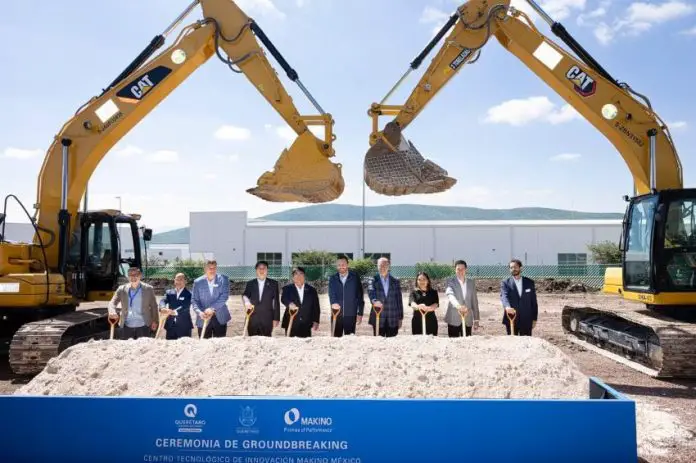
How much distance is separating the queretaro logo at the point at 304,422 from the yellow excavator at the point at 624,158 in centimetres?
510

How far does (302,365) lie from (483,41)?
628cm

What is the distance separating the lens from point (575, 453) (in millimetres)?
3590

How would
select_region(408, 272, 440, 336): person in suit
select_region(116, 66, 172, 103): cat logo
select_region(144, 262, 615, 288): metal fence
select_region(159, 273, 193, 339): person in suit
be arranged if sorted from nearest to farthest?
select_region(408, 272, 440, 336): person in suit < select_region(159, 273, 193, 339): person in suit < select_region(116, 66, 172, 103): cat logo < select_region(144, 262, 615, 288): metal fence

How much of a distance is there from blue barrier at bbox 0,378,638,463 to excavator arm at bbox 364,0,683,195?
16.7ft

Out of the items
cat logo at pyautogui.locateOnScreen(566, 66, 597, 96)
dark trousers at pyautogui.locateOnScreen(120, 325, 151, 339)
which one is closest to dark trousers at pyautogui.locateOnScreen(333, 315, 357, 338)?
dark trousers at pyautogui.locateOnScreen(120, 325, 151, 339)

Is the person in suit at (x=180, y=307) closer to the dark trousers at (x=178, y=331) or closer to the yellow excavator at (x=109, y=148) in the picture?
the dark trousers at (x=178, y=331)

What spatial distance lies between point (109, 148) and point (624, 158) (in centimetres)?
827

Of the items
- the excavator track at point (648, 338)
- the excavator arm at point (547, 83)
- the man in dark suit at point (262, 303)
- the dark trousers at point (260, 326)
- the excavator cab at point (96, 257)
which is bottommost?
the excavator track at point (648, 338)

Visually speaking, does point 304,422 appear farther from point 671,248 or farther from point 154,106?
point 154,106

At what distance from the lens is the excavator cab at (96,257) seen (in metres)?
9.32

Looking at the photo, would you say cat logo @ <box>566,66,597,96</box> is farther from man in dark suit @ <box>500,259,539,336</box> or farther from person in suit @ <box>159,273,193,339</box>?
person in suit @ <box>159,273,193,339</box>

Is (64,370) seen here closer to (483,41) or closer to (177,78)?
(177,78)

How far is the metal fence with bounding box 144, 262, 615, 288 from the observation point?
25031 millimetres

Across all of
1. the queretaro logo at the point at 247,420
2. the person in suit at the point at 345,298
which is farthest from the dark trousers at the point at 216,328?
the queretaro logo at the point at 247,420
